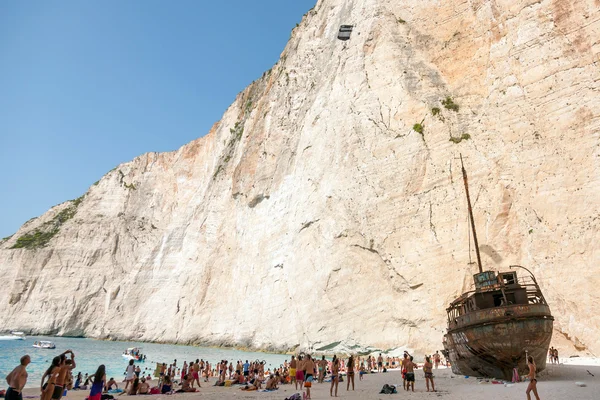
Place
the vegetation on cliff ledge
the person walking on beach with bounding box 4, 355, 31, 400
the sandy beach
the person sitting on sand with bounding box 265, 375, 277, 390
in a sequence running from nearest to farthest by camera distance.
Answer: the person walking on beach with bounding box 4, 355, 31, 400
the sandy beach
the person sitting on sand with bounding box 265, 375, 277, 390
the vegetation on cliff ledge

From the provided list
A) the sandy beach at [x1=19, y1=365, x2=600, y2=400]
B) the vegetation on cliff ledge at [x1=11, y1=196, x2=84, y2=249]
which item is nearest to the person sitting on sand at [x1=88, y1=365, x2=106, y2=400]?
the sandy beach at [x1=19, y1=365, x2=600, y2=400]

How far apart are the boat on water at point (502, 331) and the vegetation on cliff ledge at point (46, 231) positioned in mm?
70719

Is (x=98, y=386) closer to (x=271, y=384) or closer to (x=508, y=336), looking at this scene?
(x=271, y=384)

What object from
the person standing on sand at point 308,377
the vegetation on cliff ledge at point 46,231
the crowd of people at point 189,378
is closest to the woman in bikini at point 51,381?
the crowd of people at point 189,378

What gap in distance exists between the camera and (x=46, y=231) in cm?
7619

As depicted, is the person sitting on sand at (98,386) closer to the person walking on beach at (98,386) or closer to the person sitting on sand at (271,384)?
the person walking on beach at (98,386)

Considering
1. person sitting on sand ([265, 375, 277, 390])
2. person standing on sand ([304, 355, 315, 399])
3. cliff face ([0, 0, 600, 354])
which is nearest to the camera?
person standing on sand ([304, 355, 315, 399])

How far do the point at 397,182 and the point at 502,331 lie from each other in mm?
17550

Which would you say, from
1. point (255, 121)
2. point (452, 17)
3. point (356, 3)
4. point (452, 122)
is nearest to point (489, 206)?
point (452, 122)

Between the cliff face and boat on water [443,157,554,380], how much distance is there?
Result: 26.9 ft

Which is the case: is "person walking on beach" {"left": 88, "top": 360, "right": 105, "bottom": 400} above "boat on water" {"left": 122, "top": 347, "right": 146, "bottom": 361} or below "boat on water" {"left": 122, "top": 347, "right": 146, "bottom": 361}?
below

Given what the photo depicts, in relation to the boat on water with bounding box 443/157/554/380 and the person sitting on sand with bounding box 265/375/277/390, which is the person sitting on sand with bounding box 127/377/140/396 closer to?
the person sitting on sand with bounding box 265/375/277/390

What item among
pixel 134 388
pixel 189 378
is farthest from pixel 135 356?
pixel 134 388

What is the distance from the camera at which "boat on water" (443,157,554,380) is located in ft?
51.4
